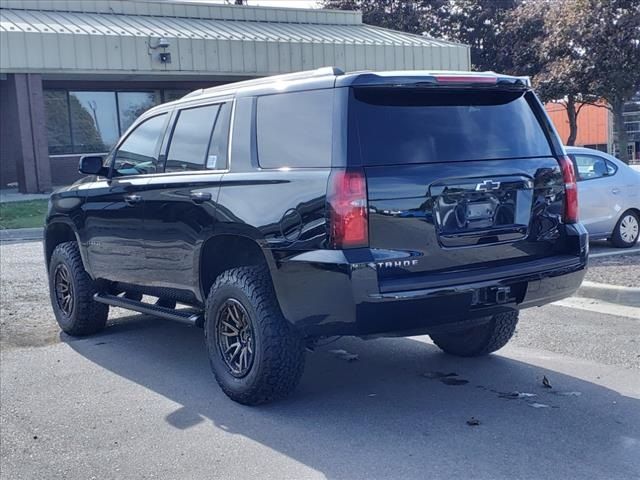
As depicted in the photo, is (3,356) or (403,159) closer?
(403,159)

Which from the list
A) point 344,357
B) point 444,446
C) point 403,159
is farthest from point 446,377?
point 403,159

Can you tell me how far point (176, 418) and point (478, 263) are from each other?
2.17 meters

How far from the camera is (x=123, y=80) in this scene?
2538 centimetres

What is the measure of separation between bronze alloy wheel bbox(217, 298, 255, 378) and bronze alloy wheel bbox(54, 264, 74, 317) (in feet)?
8.28

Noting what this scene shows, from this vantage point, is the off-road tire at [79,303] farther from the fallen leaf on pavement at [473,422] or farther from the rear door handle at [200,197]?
the fallen leaf on pavement at [473,422]

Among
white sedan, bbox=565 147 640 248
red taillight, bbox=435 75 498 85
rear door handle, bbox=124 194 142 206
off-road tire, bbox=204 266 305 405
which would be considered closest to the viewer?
red taillight, bbox=435 75 498 85

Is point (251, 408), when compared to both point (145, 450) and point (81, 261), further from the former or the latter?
point (81, 261)

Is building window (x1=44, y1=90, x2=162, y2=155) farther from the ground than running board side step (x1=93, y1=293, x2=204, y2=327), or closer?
farther from the ground

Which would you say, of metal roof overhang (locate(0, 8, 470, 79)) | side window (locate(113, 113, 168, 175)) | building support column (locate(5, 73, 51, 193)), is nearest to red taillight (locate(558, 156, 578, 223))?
side window (locate(113, 113, 168, 175))

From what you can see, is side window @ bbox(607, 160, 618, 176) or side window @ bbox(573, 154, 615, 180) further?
side window @ bbox(607, 160, 618, 176)

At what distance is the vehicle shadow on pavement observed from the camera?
4.24m

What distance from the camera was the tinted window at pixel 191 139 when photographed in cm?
570

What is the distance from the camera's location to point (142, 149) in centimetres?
654

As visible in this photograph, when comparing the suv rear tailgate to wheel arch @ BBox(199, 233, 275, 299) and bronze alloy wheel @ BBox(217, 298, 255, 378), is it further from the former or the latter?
bronze alloy wheel @ BBox(217, 298, 255, 378)
